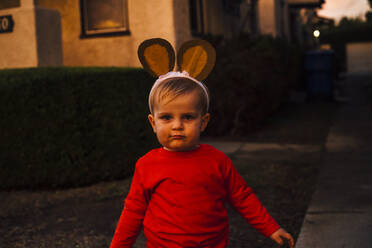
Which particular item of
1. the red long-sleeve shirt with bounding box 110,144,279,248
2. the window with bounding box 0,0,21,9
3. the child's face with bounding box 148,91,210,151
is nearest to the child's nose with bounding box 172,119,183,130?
the child's face with bounding box 148,91,210,151

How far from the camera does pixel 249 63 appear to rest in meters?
9.20

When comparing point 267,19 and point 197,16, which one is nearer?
point 197,16

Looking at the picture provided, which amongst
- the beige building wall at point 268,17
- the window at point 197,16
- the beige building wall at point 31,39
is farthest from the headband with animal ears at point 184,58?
the beige building wall at point 268,17

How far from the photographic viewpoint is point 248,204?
232 centimetres

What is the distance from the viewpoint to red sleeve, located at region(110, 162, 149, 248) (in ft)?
7.45

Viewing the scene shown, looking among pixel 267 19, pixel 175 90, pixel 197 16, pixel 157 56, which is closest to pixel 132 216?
pixel 175 90

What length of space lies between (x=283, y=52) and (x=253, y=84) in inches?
218

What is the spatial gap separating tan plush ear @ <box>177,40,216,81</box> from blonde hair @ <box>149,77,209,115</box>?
0.18 meters

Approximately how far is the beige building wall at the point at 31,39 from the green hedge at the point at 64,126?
155 centimetres

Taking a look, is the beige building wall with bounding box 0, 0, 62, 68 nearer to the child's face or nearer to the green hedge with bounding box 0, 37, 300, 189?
the green hedge with bounding box 0, 37, 300, 189

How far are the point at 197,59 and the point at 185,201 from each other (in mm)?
685

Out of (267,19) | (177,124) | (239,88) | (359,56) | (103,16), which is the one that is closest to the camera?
(177,124)

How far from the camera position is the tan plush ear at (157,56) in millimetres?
2348

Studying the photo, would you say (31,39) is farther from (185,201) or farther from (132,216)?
(185,201)
